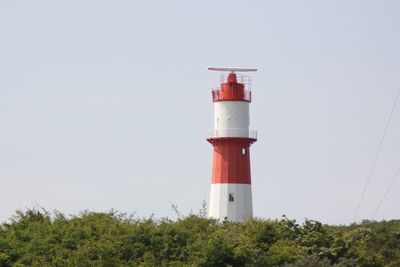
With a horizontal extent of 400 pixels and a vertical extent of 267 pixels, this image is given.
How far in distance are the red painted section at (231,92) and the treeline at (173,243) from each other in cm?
1393

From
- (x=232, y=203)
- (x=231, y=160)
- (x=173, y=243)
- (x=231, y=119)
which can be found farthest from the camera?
(x=231, y=119)

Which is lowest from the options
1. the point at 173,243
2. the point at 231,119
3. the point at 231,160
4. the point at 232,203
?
the point at 173,243

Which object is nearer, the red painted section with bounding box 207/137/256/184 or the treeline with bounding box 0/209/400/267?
the treeline with bounding box 0/209/400/267

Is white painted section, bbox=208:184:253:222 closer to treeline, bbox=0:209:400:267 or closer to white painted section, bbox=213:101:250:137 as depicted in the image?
white painted section, bbox=213:101:250:137

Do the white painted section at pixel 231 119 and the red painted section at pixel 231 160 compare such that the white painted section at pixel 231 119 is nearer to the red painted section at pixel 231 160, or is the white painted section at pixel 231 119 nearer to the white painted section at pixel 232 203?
the red painted section at pixel 231 160

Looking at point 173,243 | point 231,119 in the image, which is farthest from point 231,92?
point 173,243

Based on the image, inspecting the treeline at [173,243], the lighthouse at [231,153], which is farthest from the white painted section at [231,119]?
the treeline at [173,243]

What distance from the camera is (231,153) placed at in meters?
65.2

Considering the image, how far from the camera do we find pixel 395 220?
2692 inches

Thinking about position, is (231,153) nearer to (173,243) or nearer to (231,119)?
(231,119)

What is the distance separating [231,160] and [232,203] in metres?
2.90

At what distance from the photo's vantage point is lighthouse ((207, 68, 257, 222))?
64562mm

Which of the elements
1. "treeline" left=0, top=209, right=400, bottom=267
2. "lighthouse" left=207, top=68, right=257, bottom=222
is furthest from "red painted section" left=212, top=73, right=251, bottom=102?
"treeline" left=0, top=209, right=400, bottom=267

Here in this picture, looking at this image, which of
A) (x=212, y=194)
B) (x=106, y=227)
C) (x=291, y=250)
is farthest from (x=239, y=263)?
(x=212, y=194)
